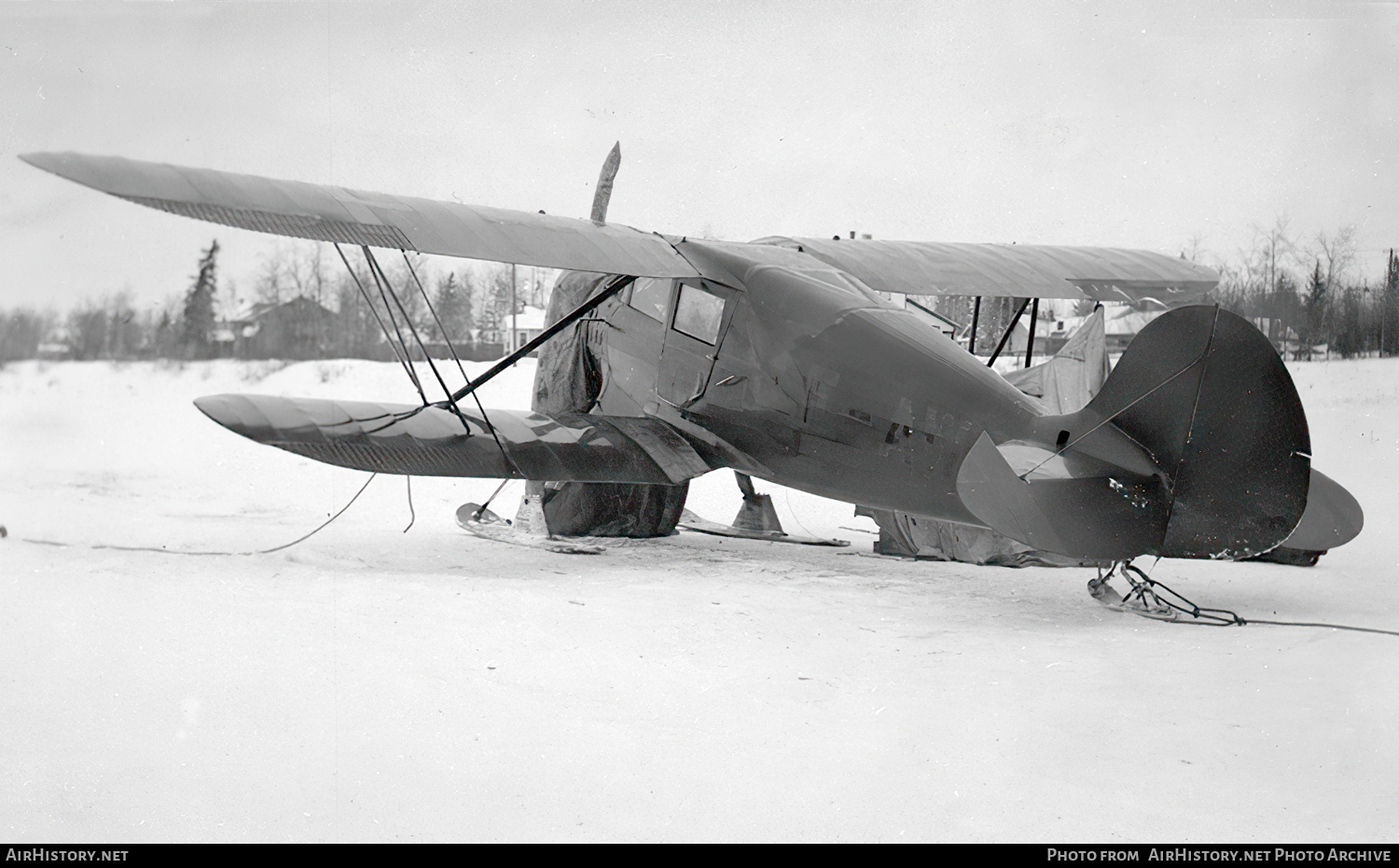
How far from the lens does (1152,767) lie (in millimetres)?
3295

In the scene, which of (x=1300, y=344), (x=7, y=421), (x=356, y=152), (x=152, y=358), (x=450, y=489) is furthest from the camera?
(x=450, y=489)

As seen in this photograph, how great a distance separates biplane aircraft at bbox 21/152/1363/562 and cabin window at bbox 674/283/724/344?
0.07ft

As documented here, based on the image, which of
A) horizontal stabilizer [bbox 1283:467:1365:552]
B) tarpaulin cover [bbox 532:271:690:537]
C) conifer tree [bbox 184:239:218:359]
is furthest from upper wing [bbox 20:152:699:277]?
horizontal stabilizer [bbox 1283:467:1365:552]

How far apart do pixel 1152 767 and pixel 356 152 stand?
6512 mm

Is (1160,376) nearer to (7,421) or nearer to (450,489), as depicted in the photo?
(7,421)

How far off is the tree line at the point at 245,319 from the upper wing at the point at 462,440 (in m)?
0.61

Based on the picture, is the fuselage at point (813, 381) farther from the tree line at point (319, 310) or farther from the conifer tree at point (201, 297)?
the conifer tree at point (201, 297)

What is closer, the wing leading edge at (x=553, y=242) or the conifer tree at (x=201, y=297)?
the wing leading edge at (x=553, y=242)

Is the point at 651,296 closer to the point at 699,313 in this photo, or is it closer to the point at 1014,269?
the point at 699,313

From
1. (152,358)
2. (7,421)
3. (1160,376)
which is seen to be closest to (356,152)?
(152,358)

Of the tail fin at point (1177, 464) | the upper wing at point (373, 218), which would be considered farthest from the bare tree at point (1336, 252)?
the upper wing at point (373, 218)

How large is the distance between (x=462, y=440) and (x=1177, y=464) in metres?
4.61

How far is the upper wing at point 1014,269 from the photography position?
349 inches

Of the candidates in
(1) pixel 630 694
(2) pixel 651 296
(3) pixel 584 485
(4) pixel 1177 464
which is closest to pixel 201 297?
(2) pixel 651 296
